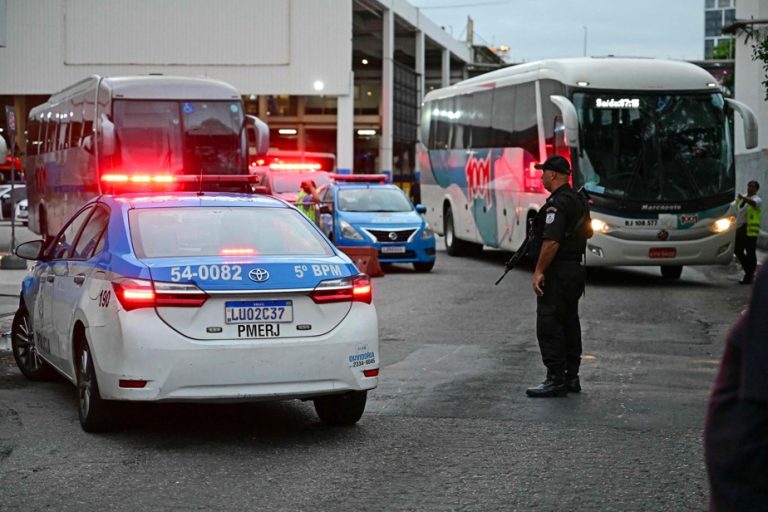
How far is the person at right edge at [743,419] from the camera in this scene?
2.55 meters

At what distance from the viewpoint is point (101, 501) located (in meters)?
6.43

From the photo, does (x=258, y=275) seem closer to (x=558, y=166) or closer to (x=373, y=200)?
(x=558, y=166)

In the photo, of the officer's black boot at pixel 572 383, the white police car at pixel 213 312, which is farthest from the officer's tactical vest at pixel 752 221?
the white police car at pixel 213 312

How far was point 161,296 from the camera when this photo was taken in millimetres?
7633

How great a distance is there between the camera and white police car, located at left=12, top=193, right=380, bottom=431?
24.9 feet

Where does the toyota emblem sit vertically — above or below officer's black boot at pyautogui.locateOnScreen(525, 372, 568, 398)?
above

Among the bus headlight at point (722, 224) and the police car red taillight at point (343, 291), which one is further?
the bus headlight at point (722, 224)

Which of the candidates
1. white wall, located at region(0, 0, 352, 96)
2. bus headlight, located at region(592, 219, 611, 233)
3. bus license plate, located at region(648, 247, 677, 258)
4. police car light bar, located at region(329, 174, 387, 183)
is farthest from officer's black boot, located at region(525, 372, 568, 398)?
white wall, located at region(0, 0, 352, 96)

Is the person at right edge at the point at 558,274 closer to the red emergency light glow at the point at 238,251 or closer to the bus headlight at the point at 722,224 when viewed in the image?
the red emergency light glow at the point at 238,251

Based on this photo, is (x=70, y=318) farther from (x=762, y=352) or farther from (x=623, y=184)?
(x=623, y=184)

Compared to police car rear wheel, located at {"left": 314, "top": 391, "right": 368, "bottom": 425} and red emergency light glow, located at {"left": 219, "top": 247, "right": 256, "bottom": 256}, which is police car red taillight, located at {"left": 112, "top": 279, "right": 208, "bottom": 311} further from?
police car rear wheel, located at {"left": 314, "top": 391, "right": 368, "bottom": 425}

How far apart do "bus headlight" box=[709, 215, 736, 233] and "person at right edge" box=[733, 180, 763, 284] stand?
13.4 inches

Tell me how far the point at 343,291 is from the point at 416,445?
102cm

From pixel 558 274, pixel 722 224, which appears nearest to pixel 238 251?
pixel 558 274
